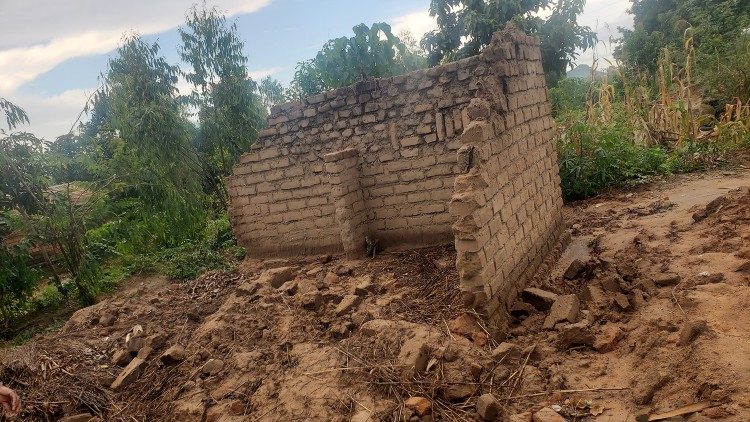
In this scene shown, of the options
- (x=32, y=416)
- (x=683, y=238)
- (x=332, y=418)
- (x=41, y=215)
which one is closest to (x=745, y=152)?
(x=683, y=238)

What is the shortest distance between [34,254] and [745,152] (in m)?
12.5

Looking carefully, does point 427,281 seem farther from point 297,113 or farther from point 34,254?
point 34,254

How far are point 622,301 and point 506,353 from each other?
1.26 m

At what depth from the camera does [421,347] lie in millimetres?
3217

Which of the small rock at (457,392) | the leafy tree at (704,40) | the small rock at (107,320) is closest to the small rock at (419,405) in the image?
the small rock at (457,392)

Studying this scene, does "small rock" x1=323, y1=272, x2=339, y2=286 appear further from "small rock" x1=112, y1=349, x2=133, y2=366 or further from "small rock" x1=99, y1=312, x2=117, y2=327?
"small rock" x1=99, y1=312, x2=117, y2=327

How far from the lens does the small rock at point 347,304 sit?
13.5 ft

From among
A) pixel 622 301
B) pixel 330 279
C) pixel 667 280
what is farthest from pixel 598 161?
pixel 330 279

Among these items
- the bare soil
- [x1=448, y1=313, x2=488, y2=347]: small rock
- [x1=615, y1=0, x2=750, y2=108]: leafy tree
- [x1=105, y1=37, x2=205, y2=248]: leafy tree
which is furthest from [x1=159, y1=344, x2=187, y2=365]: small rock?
[x1=615, y1=0, x2=750, y2=108]: leafy tree

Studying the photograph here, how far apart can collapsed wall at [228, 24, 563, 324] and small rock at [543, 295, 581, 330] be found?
394 mm

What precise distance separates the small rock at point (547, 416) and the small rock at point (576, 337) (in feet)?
2.64

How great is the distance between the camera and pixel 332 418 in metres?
2.96

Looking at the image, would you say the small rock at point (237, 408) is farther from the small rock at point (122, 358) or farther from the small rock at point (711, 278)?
the small rock at point (711, 278)

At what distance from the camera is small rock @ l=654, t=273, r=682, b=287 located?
410 centimetres
